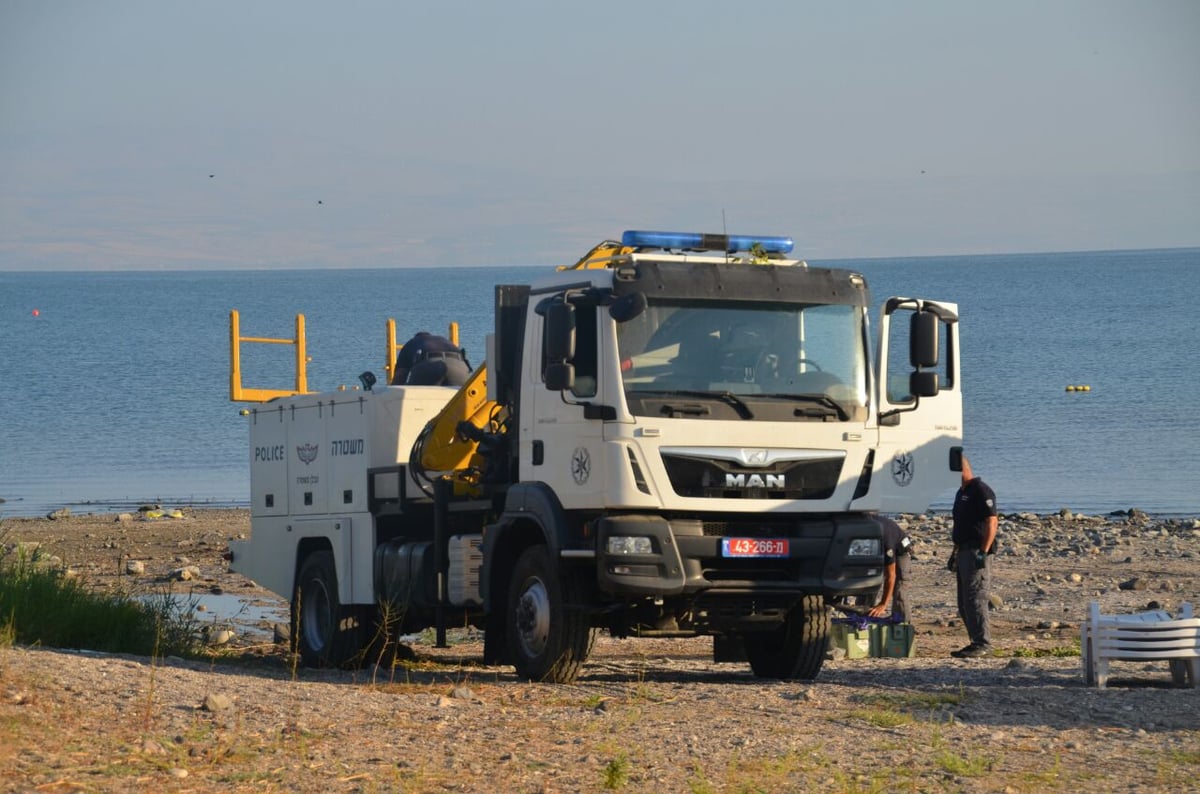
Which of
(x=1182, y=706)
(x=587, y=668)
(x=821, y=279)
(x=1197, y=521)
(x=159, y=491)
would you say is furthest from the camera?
(x=159, y=491)

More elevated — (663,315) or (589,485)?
(663,315)

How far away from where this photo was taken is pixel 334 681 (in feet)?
46.7

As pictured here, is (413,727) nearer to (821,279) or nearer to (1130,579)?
(821,279)

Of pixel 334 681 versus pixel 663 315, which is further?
pixel 334 681

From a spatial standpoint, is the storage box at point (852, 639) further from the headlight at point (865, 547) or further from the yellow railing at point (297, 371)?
the yellow railing at point (297, 371)

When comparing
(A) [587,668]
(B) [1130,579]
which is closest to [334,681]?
(A) [587,668]

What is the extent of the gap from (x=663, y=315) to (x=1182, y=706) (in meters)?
4.41

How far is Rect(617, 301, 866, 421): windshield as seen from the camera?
12.7m

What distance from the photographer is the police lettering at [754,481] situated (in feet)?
41.8

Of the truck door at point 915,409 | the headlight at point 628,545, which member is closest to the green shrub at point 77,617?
the headlight at point 628,545

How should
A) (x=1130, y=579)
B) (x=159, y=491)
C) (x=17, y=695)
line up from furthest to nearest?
(x=159, y=491) < (x=1130, y=579) < (x=17, y=695)

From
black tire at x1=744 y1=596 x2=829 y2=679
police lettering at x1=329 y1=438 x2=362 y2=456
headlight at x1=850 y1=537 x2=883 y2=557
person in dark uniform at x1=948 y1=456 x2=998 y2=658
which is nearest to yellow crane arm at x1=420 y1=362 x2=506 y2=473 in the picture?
police lettering at x1=329 y1=438 x2=362 y2=456

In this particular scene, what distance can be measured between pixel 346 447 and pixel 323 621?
1.67 meters

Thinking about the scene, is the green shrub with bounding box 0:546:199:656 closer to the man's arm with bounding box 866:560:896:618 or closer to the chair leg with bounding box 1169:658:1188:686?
the man's arm with bounding box 866:560:896:618
